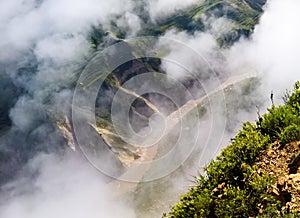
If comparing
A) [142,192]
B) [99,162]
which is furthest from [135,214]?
[99,162]

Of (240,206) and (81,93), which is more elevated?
(81,93)

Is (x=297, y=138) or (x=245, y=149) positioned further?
(x=245, y=149)

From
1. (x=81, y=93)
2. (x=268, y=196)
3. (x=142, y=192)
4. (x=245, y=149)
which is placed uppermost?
(x=81, y=93)

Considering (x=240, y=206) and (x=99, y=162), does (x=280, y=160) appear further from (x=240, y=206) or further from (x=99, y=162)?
(x=99, y=162)

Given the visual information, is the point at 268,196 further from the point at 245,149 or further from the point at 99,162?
the point at 99,162

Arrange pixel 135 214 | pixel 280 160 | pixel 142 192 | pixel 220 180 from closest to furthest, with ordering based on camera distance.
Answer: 1. pixel 280 160
2. pixel 220 180
3. pixel 135 214
4. pixel 142 192

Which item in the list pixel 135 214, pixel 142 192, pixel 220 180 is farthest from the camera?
pixel 142 192
